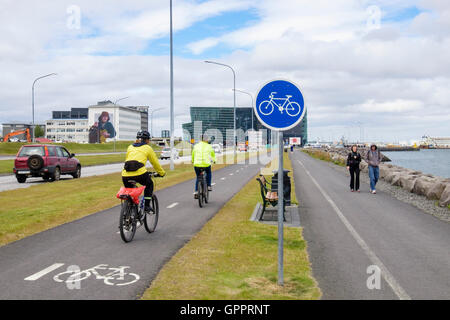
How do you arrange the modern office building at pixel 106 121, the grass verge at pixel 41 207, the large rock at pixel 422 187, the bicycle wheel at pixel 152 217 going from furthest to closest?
the modern office building at pixel 106 121 < the large rock at pixel 422 187 < the grass verge at pixel 41 207 < the bicycle wheel at pixel 152 217

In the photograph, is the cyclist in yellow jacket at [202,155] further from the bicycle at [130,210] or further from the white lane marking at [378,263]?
the bicycle at [130,210]

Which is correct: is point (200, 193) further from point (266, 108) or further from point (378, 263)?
point (266, 108)

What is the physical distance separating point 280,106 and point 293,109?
16cm

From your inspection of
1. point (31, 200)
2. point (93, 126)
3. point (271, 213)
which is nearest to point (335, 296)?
point (271, 213)

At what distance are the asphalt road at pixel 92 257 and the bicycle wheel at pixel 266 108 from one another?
2.52 m

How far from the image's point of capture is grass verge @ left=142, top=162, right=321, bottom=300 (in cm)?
566

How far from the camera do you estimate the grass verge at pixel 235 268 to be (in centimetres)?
566

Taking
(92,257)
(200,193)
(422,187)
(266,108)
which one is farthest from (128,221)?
(422,187)

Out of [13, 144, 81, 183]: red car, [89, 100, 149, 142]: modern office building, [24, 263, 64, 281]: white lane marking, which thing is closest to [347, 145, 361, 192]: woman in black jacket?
[13, 144, 81, 183]: red car

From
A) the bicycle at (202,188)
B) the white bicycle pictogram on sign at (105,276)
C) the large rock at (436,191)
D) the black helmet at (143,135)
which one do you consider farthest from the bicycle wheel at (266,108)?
the large rock at (436,191)

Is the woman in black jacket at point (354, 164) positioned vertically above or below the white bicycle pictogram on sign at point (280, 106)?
below

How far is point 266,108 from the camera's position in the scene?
6.08 metres
